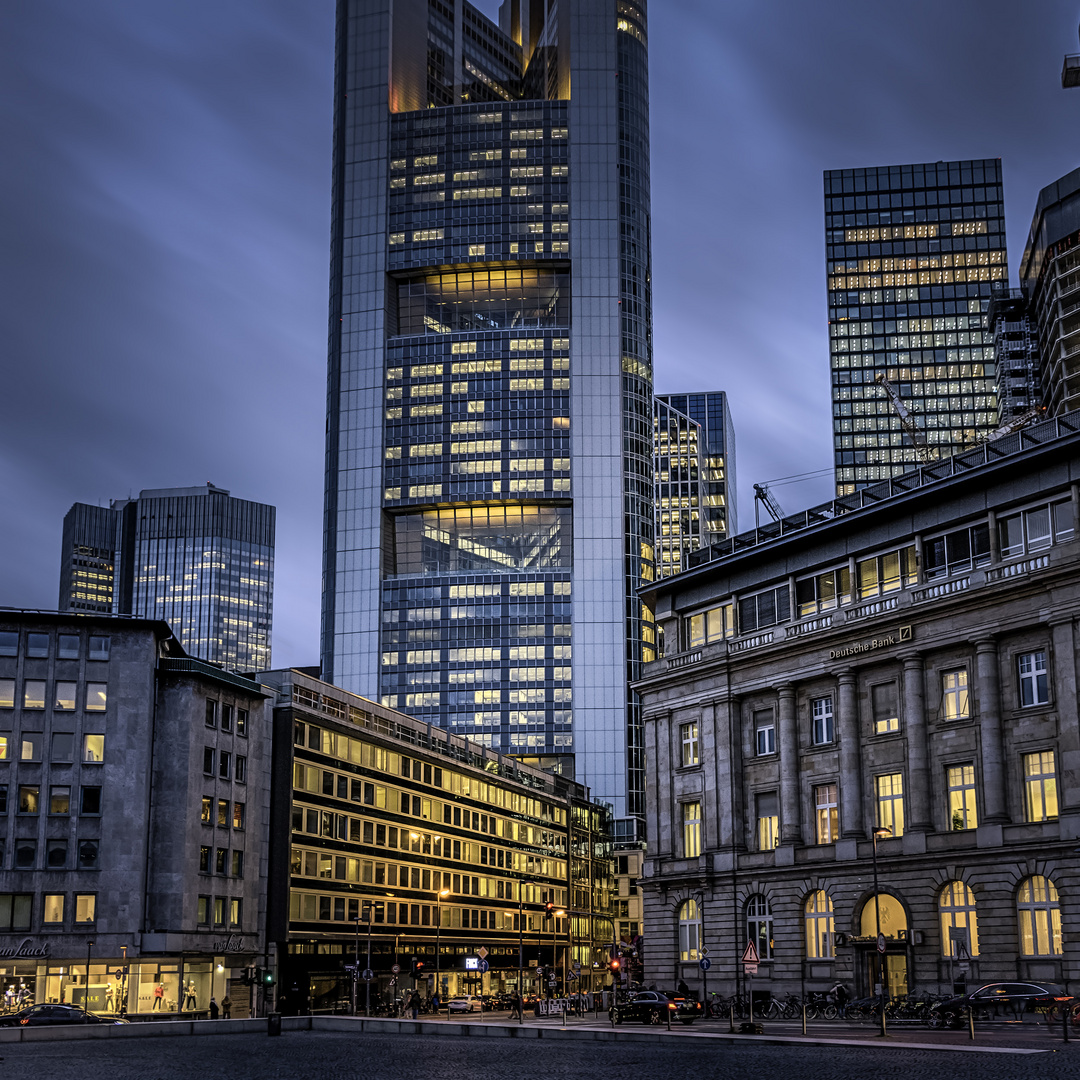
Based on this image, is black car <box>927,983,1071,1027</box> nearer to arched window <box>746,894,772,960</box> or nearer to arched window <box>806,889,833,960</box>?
arched window <box>806,889,833,960</box>

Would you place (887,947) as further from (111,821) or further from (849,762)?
(111,821)

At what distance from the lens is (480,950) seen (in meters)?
120

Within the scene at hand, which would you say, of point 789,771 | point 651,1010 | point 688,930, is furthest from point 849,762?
point 651,1010

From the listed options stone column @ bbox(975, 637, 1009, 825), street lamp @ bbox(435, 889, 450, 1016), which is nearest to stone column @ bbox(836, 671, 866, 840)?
stone column @ bbox(975, 637, 1009, 825)

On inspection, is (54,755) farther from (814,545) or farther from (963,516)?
(963,516)

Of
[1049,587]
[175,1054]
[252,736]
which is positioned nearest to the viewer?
[175,1054]

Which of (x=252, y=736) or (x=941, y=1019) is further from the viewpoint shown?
(x=252, y=736)

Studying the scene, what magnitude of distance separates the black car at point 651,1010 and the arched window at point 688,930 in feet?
61.3

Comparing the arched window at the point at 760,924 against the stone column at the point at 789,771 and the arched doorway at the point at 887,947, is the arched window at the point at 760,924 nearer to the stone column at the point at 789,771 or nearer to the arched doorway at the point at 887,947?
the stone column at the point at 789,771

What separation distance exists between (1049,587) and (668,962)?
3630 centimetres

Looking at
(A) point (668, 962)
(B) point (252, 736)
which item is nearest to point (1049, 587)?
(A) point (668, 962)

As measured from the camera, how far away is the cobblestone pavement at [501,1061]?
36.5m

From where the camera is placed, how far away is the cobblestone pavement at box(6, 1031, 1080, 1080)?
1436 inches

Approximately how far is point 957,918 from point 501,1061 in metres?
35.9
